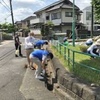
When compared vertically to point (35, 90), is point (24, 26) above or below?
above

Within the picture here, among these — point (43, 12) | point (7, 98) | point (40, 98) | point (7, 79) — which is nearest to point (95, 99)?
point (40, 98)

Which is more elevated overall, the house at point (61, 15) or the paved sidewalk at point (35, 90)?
the house at point (61, 15)

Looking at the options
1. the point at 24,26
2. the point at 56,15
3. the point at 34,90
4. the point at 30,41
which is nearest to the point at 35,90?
the point at 34,90

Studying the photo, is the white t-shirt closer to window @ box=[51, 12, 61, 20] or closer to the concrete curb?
the concrete curb

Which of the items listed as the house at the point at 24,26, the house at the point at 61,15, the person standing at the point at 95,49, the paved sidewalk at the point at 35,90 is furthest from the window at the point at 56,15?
the paved sidewalk at the point at 35,90

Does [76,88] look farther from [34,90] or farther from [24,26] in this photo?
[24,26]

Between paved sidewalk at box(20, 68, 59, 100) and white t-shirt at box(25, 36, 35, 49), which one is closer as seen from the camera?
paved sidewalk at box(20, 68, 59, 100)

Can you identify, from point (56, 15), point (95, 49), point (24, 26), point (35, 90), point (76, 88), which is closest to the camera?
point (76, 88)

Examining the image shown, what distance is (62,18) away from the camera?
4681cm

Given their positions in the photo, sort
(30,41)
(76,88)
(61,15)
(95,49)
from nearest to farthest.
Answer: (76,88) < (95,49) < (30,41) < (61,15)

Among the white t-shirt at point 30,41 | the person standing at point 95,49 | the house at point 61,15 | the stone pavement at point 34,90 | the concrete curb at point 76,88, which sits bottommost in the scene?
the stone pavement at point 34,90

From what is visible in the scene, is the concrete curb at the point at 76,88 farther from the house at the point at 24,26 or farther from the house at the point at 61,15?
the house at the point at 24,26

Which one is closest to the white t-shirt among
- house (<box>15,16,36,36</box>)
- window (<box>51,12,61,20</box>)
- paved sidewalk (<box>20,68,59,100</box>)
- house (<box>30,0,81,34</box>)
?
paved sidewalk (<box>20,68,59,100</box>)

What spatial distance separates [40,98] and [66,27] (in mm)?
40972
